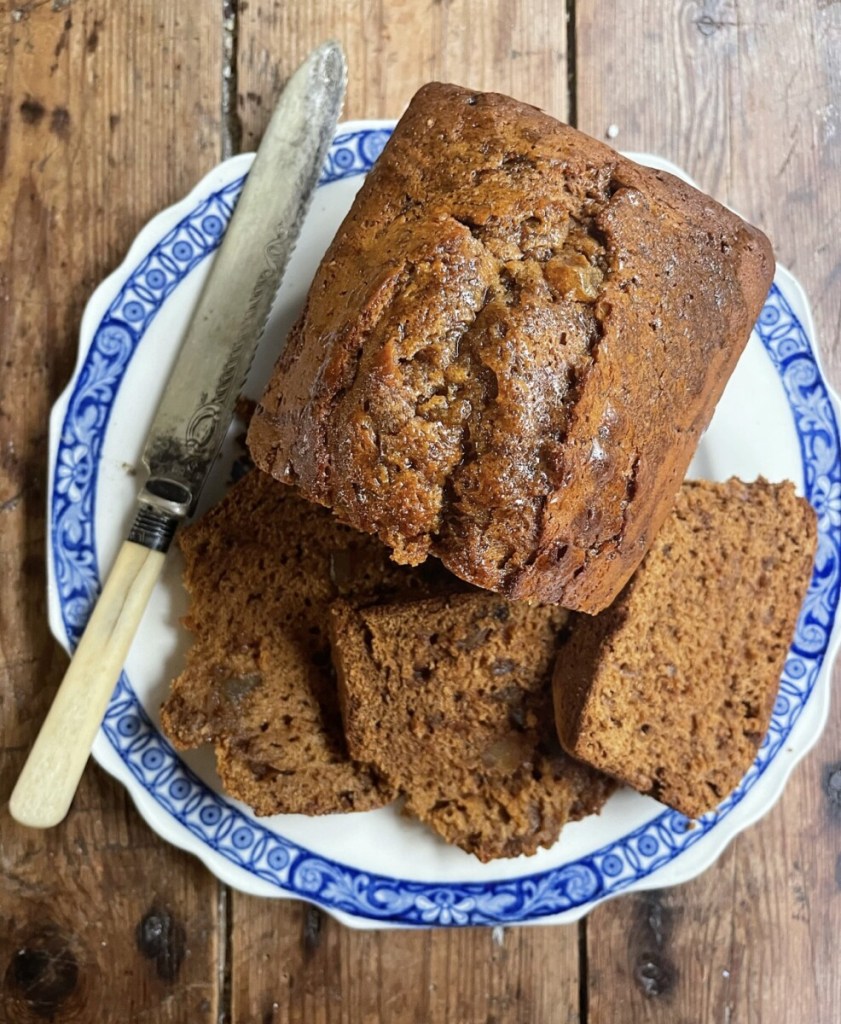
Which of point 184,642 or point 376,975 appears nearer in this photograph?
point 184,642

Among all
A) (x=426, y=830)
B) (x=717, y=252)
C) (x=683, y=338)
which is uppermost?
(x=717, y=252)

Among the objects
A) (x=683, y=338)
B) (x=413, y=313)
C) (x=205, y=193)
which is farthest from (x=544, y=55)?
(x=413, y=313)

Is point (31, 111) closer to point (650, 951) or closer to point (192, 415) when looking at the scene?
point (192, 415)

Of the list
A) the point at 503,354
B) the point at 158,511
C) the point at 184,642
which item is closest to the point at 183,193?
the point at 158,511

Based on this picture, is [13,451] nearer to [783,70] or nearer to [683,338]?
[683,338]

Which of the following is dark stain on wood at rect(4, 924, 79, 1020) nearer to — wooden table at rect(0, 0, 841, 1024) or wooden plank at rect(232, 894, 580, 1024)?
wooden table at rect(0, 0, 841, 1024)

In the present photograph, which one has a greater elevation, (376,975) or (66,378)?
(66,378)
